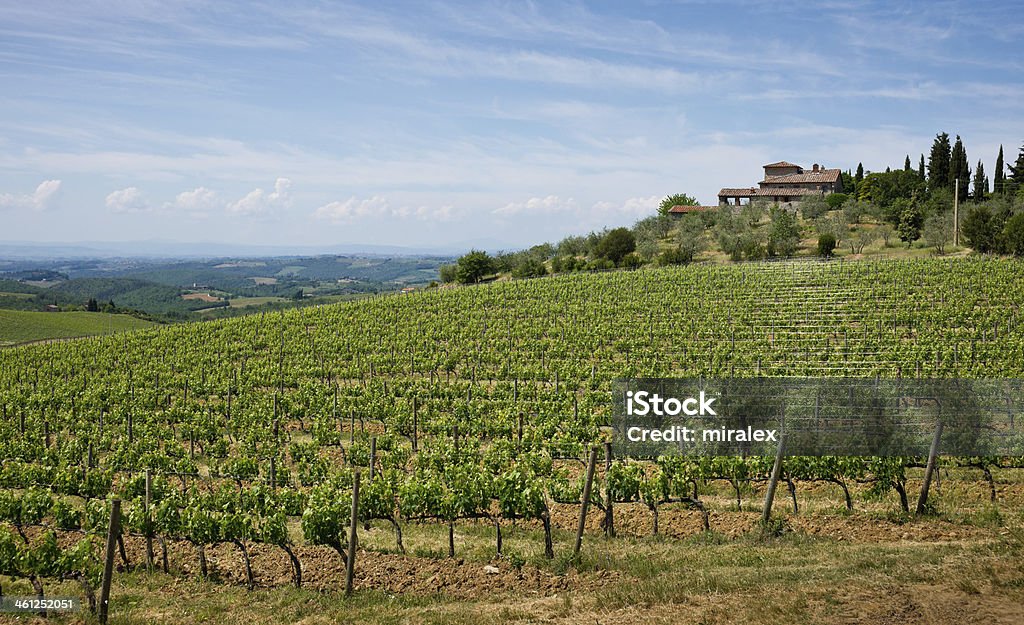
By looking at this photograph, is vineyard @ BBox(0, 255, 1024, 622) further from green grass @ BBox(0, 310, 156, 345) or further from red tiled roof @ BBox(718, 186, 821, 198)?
red tiled roof @ BBox(718, 186, 821, 198)

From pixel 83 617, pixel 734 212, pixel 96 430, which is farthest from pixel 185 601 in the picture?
pixel 734 212

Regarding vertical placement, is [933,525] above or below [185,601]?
above

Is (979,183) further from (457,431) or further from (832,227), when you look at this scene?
(457,431)

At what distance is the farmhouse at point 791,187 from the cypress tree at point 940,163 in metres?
12.6

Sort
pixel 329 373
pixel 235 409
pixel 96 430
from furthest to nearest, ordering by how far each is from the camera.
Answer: pixel 329 373, pixel 235 409, pixel 96 430

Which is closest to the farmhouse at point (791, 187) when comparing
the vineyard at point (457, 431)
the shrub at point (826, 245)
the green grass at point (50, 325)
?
the shrub at point (826, 245)

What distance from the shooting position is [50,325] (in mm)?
81938

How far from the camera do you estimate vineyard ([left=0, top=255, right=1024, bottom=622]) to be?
12.0 metres

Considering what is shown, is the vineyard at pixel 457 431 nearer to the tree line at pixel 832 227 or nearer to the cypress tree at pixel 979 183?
the tree line at pixel 832 227

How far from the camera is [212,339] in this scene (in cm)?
4153

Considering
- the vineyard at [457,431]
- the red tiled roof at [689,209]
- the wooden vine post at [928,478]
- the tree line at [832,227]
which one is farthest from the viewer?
the red tiled roof at [689,209]

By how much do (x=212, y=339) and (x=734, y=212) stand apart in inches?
2729

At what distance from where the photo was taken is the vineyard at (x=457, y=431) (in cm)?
1198

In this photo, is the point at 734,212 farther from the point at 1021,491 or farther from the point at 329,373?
the point at 1021,491
